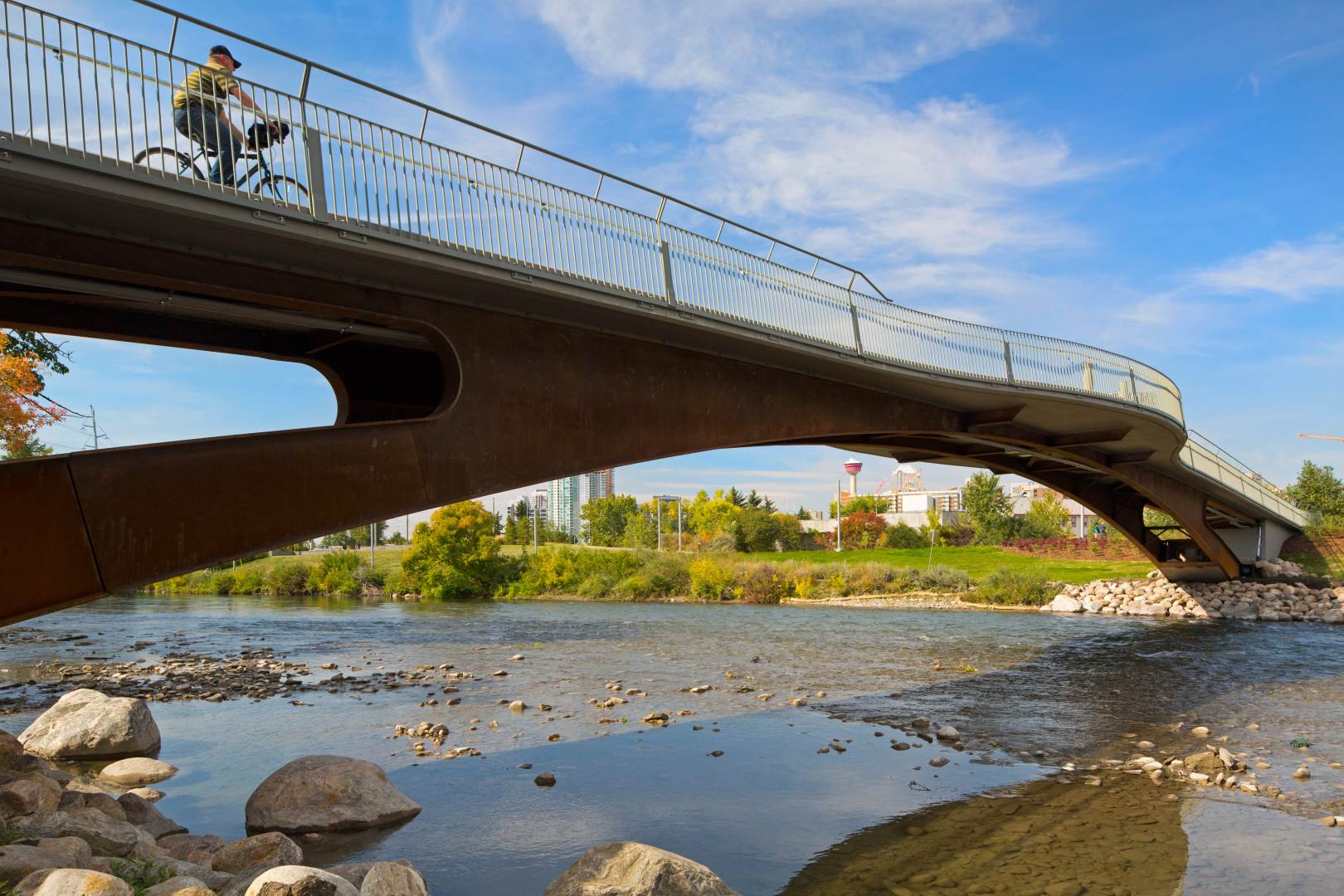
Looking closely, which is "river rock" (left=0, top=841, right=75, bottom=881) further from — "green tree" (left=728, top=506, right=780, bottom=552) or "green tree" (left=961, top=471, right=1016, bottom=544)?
"green tree" (left=961, top=471, right=1016, bottom=544)

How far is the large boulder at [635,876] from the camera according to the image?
25.4 feet

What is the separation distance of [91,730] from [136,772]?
5.21ft

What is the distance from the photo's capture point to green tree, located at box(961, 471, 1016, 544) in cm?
7706

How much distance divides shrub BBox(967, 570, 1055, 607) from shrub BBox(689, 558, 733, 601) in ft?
41.5

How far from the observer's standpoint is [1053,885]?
9.01m

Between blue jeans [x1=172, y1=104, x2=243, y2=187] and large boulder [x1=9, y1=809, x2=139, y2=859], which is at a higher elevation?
blue jeans [x1=172, y1=104, x2=243, y2=187]

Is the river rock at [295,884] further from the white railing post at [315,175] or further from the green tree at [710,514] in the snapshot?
the green tree at [710,514]

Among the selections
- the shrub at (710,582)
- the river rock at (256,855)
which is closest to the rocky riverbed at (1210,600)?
the shrub at (710,582)

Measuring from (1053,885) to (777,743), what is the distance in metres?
6.28

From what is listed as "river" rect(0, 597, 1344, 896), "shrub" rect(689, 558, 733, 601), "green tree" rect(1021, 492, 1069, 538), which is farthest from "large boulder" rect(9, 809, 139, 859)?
"green tree" rect(1021, 492, 1069, 538)

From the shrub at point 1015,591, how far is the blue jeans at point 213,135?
136ft

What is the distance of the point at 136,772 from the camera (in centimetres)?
1274

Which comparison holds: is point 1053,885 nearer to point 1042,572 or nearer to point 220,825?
point 220,825

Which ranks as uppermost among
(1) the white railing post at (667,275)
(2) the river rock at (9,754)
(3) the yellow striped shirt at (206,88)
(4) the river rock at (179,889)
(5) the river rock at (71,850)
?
(3) the yellow striped shirt at (206,88)
